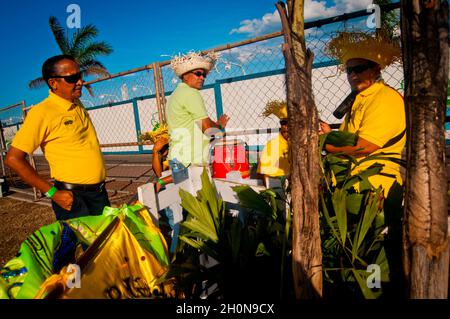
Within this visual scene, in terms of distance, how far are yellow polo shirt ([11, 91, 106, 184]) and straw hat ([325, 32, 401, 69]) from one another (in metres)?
2.04

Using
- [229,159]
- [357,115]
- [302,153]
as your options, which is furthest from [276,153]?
[302,153]

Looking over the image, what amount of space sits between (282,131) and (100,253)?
4.86ft

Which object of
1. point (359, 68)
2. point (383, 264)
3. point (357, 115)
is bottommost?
point (383, 264)

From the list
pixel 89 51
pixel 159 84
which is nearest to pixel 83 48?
pixel 89 51

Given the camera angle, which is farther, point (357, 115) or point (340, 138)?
point (357, 115)

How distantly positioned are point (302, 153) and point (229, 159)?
1.57m

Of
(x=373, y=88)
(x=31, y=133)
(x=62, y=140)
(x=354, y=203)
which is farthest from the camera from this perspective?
(x=62, y=140)

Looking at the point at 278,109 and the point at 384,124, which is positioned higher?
the point at 278,109

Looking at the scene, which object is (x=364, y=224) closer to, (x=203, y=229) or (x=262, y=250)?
(x=262, y=250)

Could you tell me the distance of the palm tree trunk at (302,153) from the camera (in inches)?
32.6

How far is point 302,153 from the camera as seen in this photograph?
2.88ft

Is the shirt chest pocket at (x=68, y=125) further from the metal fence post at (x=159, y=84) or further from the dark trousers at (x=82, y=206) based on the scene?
the metal fence post at (x=159, y=84)

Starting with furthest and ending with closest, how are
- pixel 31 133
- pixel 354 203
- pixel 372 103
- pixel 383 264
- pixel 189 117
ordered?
1. pixel 189 117
2. pixel 31 133
3. pixel 372 103
4. pixel 354 203
5. pixel 383 264
